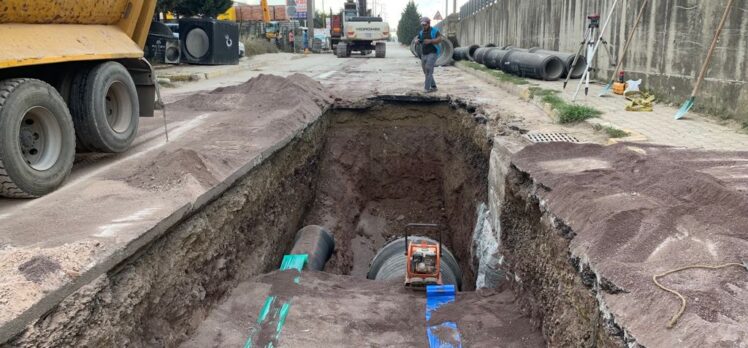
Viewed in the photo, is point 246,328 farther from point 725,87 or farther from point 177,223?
point 725,87

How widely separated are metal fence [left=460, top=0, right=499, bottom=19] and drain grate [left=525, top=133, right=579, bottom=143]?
1962 centimetres

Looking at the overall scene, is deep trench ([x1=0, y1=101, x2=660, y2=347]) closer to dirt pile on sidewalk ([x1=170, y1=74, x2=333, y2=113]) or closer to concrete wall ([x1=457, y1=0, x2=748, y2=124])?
dirt pile on sidewalk ([x1=170, y1=74, x2=333, y2=113])

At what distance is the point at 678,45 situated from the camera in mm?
8680

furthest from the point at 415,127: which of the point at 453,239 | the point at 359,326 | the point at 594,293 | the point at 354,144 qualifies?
the point at 594,293

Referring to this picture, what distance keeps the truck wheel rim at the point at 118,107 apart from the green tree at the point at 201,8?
50.8 ft

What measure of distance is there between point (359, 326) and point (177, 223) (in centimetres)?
174

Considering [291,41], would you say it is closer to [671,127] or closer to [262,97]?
[262,97]

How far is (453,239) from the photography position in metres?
10.0

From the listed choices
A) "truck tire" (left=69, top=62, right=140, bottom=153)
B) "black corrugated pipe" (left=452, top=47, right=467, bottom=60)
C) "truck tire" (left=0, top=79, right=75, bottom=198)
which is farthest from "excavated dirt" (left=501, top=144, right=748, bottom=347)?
"black corrugated pipe" (left=452, top=47, right=467, bottom=60)

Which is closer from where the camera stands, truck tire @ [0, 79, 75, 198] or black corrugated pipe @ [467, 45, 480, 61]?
truck tire @ [0, 79, 75, 198]

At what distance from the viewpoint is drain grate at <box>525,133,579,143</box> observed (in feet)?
21.1

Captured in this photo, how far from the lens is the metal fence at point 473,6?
89.1ft

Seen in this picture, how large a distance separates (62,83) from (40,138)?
0.80m

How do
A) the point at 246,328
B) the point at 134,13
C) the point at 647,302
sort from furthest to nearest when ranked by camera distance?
the point at 134,13
the point at 246,328
the point at 647,302
